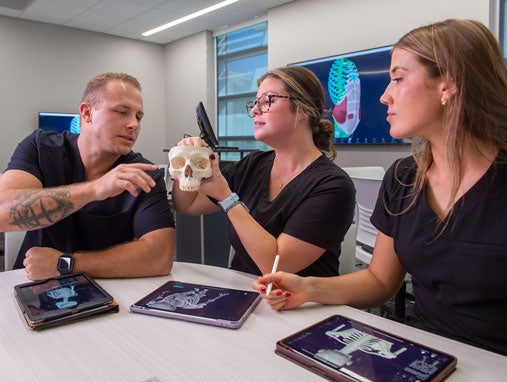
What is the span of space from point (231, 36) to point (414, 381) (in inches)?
240

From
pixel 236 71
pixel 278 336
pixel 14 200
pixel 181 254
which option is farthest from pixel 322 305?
pixel 236 71

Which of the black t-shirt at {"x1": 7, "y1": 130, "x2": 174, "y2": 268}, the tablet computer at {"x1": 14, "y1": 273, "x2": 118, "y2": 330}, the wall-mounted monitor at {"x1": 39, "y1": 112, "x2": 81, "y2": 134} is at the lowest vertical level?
the tablet computer at {"x1": 14, "y1": 273, "x2": 118, "y2": 330}

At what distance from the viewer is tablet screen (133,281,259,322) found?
0.98 m

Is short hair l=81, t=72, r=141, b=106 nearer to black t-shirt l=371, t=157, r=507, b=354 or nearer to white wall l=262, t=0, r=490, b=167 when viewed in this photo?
black t-shirt l=371, t=157, r=507, b=354

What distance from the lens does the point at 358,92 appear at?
4.29 m

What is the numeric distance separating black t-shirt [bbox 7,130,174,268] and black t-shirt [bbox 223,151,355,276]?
12.3 inches

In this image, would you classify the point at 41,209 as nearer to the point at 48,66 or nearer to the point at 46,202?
the point at 46,202

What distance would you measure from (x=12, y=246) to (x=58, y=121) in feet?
15.5

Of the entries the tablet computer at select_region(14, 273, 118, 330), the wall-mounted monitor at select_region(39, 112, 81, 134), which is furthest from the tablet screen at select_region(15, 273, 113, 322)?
the wall-mounted monitor at select_region(39, 112, 81, 134)

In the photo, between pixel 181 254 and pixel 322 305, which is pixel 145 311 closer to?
pixel 322 305

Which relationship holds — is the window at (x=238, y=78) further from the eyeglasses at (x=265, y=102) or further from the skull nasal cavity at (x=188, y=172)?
the skull nasal cavity at (x=188, y=172)

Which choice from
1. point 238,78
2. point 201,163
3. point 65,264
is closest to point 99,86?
point 201,163

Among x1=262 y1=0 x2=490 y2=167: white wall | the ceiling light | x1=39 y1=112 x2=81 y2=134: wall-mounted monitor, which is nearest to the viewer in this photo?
x1=262 y1=0 x2=490 y2=167: white wall

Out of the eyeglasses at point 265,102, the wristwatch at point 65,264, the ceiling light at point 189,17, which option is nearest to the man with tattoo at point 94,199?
the wristwatch at point 65,264
